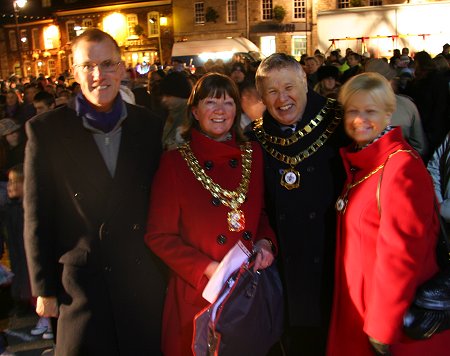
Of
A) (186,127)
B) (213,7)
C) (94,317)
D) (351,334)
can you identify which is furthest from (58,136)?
(213,7)

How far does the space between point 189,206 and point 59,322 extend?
3.30ft

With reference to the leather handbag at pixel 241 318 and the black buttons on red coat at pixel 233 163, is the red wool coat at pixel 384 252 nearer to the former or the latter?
the leather handbag at pixel 241 318

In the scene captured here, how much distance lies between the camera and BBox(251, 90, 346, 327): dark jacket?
2.90 m

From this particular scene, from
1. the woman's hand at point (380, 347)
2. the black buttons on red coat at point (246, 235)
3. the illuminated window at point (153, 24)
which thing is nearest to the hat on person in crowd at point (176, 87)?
the black buttons on red coat at point (246, 235)

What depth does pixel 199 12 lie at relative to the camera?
3716cm

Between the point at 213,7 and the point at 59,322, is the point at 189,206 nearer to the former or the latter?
the point at 59,322

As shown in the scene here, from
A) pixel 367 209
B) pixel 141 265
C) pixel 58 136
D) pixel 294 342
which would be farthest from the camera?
pixel 294 342

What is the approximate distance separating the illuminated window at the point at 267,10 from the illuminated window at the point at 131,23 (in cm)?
1261

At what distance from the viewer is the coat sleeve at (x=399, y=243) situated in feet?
7.30

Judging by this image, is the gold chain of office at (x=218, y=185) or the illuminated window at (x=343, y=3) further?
the illuminated window at (x=343, y=3)

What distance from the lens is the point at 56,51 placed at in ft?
154

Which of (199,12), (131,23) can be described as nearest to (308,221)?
(199,12)

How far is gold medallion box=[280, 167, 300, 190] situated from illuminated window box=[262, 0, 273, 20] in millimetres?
34386

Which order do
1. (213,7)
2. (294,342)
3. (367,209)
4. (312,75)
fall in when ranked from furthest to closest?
(213,7) → (312,75) → (294,342) → (367,209)
